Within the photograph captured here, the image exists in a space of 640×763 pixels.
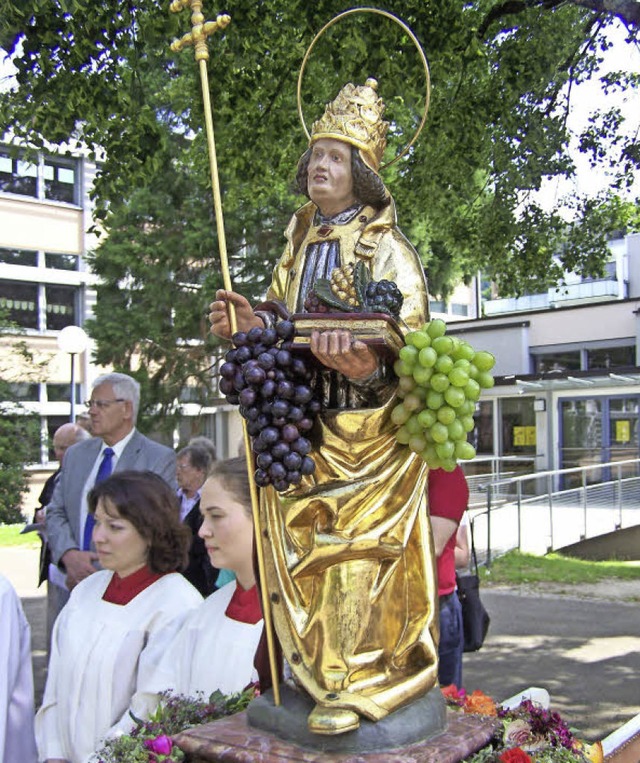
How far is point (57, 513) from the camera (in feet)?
18.2

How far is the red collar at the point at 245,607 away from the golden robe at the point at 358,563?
715mm

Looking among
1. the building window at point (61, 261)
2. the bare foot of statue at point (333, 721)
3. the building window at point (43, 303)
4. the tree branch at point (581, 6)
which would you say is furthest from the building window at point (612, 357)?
the bare foot of statue at point (333, 721)

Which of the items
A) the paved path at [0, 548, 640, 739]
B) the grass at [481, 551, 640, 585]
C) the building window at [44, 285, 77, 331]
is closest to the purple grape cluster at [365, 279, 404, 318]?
the paved path at [0, 548, 640, 739]

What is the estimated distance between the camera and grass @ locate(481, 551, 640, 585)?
11.3 m

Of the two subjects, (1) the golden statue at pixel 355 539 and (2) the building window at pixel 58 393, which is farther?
(2) the building window at pixel 58 393

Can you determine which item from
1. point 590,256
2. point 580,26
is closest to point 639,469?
point 590,256

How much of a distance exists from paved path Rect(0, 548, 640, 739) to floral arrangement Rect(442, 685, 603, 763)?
10.5 feet

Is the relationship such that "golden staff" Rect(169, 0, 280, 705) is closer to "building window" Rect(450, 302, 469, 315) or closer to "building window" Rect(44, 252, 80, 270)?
"building window" Rect(44, 252, 80, 270)

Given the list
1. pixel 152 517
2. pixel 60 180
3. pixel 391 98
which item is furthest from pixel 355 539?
pixel 60 180

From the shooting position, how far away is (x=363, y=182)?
108 inches

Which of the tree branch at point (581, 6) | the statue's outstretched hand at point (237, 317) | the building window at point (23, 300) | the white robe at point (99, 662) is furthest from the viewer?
the building window at point (23, 300)

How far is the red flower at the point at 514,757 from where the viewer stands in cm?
244

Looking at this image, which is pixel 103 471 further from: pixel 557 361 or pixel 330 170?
pixel 557 361

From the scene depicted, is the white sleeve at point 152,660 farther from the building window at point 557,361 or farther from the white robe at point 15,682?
the building window at point 557,361
